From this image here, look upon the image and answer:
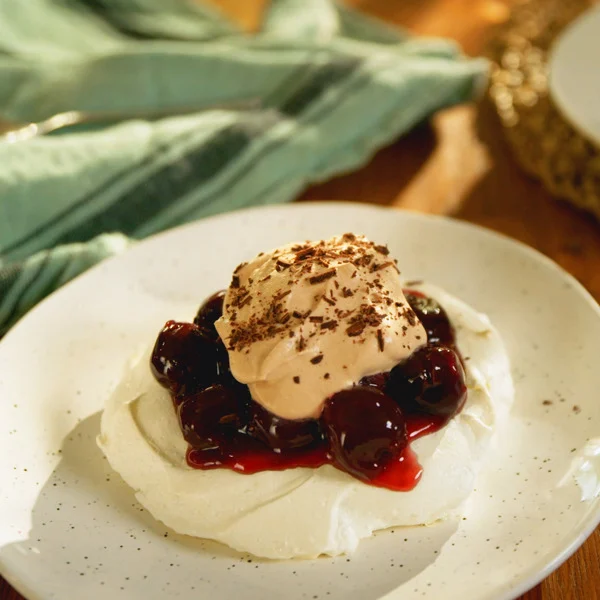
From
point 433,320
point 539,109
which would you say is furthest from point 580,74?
point 433,320

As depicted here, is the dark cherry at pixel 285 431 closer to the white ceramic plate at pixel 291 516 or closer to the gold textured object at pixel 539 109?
the white ceramic plate at pixel 291 516

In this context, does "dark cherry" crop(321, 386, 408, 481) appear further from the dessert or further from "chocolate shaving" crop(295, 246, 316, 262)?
"chocolate shaving" crop(295, 246, 316, 262)

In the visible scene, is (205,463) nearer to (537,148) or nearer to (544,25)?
(537,148)

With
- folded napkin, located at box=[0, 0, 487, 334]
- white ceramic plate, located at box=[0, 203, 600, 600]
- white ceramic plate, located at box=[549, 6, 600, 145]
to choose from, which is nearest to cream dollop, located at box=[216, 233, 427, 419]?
white ceramic plate, located at box=[0, 203, 600, 600]

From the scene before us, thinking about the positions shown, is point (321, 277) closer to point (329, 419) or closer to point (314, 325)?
point (314, 325)

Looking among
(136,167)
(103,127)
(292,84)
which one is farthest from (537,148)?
(103,127)

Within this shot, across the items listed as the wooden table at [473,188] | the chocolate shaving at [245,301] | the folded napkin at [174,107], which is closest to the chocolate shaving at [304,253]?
the chocolate shaving at [245,301]
